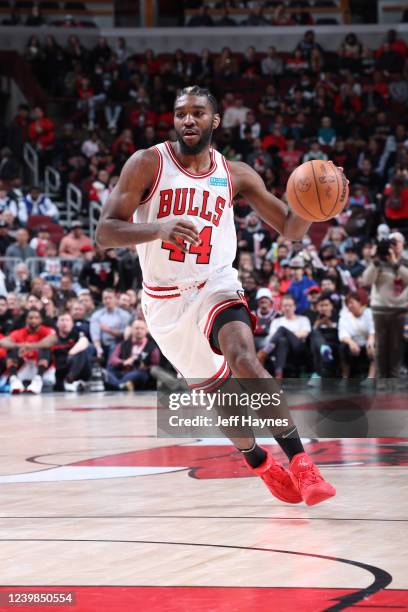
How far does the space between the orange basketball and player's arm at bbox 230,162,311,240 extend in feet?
0.81

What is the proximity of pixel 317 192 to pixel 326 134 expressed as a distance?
645 inches

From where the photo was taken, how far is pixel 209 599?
3.33 meters

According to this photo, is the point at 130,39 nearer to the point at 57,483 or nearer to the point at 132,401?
the point at 132,401

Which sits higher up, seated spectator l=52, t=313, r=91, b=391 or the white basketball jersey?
the white basketball jersey

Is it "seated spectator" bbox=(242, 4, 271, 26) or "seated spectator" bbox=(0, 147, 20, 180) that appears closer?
"seated spectator" bbox=(0, 147, 20, 180)

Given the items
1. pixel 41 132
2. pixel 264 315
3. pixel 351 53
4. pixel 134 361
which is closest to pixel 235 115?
pixel 351 53

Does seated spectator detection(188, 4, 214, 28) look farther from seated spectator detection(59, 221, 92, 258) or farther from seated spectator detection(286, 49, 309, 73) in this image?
seated spectator detection(59, 221, 92, 258)

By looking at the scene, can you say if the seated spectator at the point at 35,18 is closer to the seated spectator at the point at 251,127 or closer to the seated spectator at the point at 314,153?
the seated spectator at the point at 251,127

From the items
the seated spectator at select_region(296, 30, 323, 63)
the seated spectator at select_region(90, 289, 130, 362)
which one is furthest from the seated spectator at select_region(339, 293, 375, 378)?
the seated spectator at select_region(296, 30, 323, 63)

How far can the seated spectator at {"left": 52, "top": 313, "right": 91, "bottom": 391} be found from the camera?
14172 mm

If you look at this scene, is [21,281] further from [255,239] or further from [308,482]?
[308,482]

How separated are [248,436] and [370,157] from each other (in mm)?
15661

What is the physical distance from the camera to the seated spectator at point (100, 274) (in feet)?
53.4

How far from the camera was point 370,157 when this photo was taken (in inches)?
802
